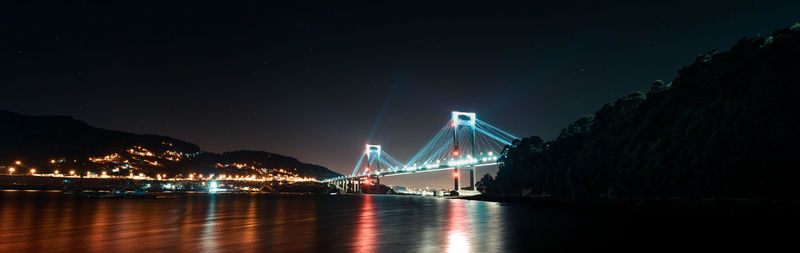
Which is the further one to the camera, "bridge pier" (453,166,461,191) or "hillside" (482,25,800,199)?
"bridge pier" (453,166,461,191)

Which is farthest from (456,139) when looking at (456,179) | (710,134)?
(710,134)

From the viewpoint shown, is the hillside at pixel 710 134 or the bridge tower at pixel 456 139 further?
the bridge tower at pixel 456 139

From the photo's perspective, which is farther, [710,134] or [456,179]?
[456,179]

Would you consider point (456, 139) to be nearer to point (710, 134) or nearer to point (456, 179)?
point (456, 179)

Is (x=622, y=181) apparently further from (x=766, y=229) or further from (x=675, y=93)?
(x=766, y=229)

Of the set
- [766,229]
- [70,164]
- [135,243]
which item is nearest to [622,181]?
[766,229]

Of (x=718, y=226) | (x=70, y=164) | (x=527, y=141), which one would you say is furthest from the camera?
(x=70, y=164)

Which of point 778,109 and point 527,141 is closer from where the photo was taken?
point 778,109

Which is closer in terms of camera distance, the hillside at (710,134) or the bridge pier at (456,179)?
the hillside at (710,134)
